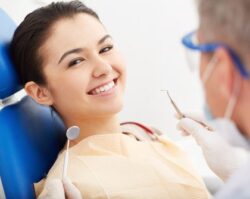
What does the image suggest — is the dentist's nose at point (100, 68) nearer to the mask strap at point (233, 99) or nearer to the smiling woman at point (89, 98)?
the smiling woman at point (89, 98)

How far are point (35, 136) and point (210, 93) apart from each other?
0.79 metres

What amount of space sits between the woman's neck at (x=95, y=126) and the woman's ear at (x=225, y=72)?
700 mm

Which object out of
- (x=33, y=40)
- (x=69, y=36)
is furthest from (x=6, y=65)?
(x=69, y=36)

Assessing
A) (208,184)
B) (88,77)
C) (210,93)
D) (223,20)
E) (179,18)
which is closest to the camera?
(223,20)

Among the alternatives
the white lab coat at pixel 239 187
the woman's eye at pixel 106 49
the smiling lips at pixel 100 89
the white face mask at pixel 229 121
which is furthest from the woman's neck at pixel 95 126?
the white lab coat at pixel 239 187

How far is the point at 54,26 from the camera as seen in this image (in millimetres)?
1366

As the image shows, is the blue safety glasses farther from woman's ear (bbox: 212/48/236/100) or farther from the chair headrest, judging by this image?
the chair headrest

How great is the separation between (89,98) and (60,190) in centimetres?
34

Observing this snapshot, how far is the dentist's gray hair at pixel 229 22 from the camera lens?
704 mm

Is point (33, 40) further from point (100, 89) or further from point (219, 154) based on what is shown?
point (219, 154)

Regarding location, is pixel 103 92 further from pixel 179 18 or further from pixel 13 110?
pixel 179 18

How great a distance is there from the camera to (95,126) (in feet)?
4.72

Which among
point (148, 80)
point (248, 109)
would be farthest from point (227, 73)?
point (148, 80)

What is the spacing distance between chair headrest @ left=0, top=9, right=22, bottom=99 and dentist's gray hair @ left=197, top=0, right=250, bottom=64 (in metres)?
0.77
